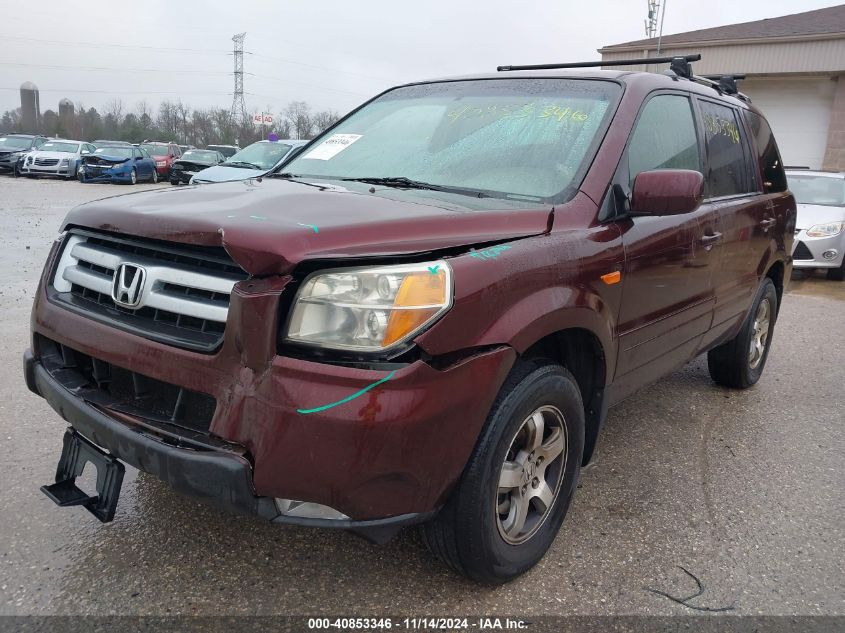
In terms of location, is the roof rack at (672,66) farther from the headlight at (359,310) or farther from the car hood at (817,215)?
the car hood at (817,215)

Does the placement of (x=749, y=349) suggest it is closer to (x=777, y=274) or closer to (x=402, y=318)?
(x=777, y=274)

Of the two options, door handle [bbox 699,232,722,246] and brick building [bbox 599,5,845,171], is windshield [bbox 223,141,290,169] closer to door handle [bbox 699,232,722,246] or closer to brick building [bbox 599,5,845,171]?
door handle [bbox 699,232,722,246]

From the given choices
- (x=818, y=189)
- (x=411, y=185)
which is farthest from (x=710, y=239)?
(x=818, y=189)

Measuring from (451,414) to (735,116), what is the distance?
326 centimetres

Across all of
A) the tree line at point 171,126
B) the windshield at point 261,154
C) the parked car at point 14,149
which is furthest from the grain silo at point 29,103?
the windshield at point 261,154

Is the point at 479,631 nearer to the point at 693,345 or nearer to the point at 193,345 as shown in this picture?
the point at 193,345

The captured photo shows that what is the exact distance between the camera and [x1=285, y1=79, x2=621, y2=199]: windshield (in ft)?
9.15

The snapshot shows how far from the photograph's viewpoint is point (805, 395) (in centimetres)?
478

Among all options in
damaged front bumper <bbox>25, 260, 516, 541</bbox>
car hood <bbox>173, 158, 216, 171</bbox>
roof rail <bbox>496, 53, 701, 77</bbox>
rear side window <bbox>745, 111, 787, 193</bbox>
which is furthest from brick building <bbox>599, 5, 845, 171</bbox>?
damaged front bumper <bbox>25, 260, 516, 541</bbox>

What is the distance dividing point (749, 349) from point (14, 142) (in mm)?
30052

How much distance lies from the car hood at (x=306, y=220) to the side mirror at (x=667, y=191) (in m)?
0.43

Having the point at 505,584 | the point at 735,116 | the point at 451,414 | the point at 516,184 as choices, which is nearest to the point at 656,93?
the point at 516,184

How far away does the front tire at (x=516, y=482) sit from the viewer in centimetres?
214

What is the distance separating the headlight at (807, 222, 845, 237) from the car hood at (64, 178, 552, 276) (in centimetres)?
884
